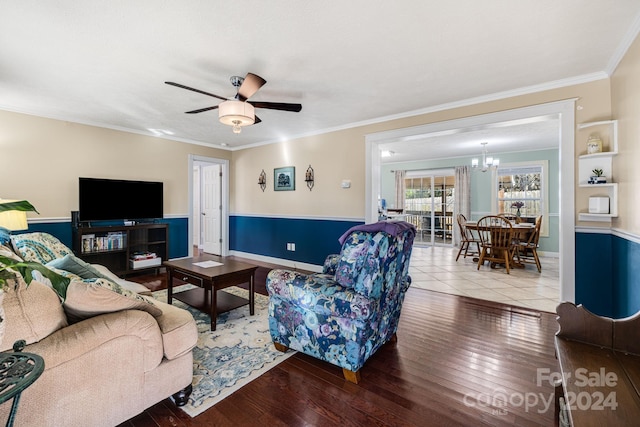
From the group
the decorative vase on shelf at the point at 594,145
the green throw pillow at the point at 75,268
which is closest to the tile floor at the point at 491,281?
the decorative vase on shelf at the point at 594,145

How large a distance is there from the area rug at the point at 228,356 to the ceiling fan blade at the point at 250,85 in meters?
2.10

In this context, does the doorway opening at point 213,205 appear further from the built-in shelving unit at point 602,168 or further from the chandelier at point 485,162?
the built-in shelving unit at point 602,168

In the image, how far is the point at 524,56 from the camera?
7.93ft

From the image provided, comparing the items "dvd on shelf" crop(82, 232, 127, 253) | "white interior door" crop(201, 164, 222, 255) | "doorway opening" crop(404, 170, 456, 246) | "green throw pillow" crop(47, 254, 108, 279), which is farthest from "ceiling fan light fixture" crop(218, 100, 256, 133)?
"doorway opening" crop(404, 170, 456, 246)

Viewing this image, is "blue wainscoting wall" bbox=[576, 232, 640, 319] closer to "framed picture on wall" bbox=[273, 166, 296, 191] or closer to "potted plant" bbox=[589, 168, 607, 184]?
"potted plant" bbox=[589, 168, 607, 184]

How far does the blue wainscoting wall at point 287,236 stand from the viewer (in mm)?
4766

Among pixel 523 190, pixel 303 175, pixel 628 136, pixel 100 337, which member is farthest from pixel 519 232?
pixel 100 337

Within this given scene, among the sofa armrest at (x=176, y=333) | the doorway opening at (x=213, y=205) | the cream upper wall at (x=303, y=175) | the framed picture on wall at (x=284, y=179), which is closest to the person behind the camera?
the sofa armrest at (x=176, y=333)

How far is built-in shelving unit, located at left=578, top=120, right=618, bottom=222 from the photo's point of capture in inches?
99.7

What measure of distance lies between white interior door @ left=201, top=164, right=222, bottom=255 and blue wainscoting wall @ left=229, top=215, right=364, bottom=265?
0.33 metres

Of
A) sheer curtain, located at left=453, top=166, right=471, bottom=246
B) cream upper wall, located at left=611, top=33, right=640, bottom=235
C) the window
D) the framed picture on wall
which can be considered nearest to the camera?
cream upper wall, located at left=611, top=33, right=640, bottom=235

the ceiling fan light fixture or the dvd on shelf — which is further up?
the ceiling fan light fixture

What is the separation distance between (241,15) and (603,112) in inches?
132

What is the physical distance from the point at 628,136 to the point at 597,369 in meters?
2.07
